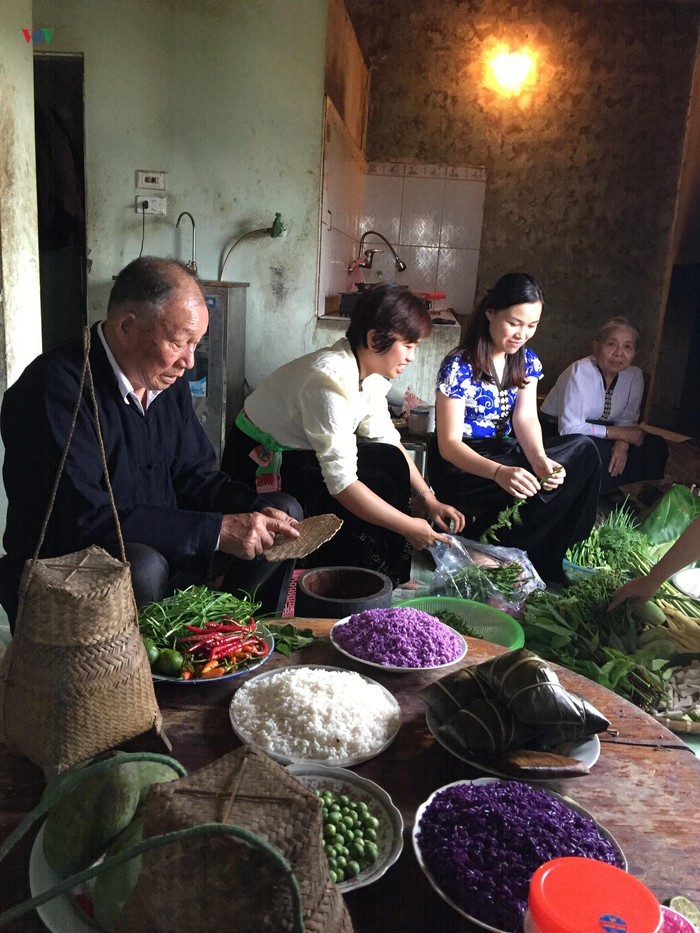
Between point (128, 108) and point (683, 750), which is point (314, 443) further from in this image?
point (128, 108)

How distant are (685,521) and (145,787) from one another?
302 centimetres

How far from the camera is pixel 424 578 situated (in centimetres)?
302

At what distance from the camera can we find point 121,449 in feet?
6.79

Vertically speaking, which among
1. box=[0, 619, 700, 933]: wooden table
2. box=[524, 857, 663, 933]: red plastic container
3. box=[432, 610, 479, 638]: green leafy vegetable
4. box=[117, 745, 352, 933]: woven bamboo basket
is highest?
box=[117, 745, 352, 933]: woven bamboo basket

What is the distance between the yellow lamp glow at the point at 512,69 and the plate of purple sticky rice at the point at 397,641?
5.44 metres

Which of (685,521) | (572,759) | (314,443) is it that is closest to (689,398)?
(685,521)

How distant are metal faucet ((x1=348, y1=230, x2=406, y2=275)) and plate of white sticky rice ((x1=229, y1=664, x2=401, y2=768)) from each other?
4471 mm

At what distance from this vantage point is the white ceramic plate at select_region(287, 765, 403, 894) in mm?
983

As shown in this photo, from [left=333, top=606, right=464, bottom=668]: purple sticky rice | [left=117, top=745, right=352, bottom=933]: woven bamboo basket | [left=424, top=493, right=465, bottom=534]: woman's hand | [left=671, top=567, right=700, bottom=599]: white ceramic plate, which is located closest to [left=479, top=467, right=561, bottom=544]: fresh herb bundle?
[left=424, top=493, right=465, bottom=534]: woman's hand

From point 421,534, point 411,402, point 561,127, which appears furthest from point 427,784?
point 561,127

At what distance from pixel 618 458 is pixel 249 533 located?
304 cm

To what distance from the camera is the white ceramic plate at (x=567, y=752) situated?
123 centimetres

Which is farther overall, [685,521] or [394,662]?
[685,521]

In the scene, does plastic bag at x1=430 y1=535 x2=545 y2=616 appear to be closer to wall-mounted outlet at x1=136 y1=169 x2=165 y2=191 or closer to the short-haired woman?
the short-haired woman
